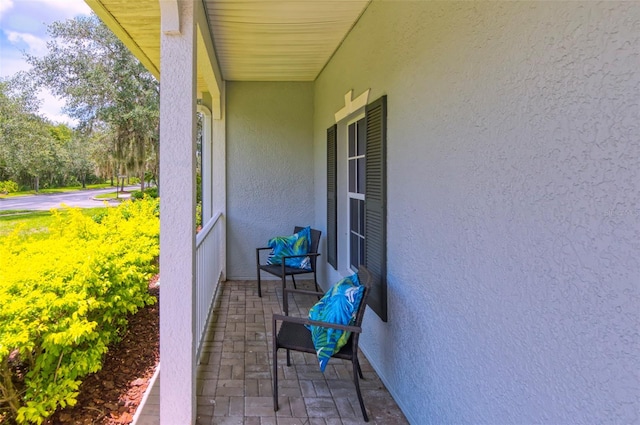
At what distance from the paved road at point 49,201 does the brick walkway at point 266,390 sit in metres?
6.61

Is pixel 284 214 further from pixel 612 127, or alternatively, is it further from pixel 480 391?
pixel 612 127

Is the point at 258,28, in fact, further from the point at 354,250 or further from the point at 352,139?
the point at 354,250

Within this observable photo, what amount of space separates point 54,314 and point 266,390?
4.96 ft

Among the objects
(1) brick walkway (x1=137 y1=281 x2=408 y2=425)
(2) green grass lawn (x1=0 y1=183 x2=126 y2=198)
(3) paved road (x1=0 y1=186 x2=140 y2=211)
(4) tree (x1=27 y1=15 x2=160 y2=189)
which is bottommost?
(1) brick walkway (x1=137 y1=281 x2=408 y2=425)

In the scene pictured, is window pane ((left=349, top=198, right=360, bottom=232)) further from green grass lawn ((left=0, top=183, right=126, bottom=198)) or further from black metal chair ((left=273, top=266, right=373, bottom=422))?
green grass lawn ((left=0, top=183, right=126, bottom=198))

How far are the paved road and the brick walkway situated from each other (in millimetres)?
6607

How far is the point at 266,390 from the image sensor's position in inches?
104

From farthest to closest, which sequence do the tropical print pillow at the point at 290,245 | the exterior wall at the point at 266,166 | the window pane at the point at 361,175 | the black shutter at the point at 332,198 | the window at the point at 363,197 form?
the exterior wall at the point at 266,166 < the tropical print pillow at the point at 290,245 < the black shutter at the point at 332,198 < the window pane at the point at 361,175 < the window at the point at 363,197

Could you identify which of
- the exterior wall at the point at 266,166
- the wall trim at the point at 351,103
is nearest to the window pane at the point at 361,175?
the wall trim at the point at 351,103

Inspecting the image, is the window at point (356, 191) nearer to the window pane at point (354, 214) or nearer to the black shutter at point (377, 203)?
the window pane at point (354, 214)

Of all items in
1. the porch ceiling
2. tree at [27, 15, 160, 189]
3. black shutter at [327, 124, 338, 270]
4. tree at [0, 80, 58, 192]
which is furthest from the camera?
tree at [0, 80, 58, 192]

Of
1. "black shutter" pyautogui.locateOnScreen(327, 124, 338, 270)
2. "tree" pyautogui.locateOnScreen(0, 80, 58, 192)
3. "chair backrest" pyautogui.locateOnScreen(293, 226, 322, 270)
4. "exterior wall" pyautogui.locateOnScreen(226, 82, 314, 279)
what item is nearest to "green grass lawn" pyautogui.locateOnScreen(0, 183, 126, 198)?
"tree" pyautogui.locateOnScreen(0, 80, 58, 192)

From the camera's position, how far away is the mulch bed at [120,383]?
8.45 feet

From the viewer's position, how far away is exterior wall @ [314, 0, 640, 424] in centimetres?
94
